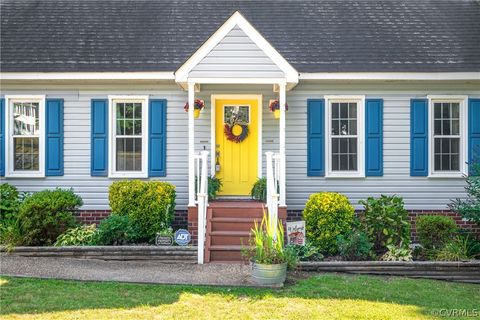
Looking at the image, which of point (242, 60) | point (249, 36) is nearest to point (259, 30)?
point (249, 36)

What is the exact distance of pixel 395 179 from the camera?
10117 mm

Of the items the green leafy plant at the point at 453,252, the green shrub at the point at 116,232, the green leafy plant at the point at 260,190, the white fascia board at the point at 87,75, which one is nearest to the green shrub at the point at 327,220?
the green leafy plant at the point at 260,190

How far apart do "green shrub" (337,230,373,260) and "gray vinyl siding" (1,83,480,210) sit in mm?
2071

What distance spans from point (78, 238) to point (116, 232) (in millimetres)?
769

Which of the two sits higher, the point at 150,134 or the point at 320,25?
the point at 320,25

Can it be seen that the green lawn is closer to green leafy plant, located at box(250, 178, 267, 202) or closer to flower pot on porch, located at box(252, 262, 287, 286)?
flower pot on porch, located at box(252, 262, 287, 286)

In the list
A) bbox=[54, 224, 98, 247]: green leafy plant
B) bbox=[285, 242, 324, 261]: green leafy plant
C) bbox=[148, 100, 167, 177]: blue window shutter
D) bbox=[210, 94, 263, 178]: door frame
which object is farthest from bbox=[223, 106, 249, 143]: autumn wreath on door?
bbox=[54, 224, 98, 247]: green leafy plant

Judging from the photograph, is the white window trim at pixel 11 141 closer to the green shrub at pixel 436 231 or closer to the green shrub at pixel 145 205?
the green shrub at pixel 145 205

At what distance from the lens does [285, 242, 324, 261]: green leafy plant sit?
8.02 m

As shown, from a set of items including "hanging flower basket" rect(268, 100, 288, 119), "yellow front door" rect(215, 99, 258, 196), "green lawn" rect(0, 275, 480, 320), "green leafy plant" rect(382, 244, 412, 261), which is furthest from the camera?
"yellow front door" rect(215, 99, 258, 196)

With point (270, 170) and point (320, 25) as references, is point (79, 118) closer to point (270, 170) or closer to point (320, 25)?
point (270, 170)

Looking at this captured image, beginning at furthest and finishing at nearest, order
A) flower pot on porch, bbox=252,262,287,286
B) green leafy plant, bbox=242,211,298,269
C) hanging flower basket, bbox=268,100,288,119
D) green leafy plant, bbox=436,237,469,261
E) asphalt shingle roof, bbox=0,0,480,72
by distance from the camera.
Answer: asphalt shingle roof, bbox=0,0,480,72 < hanging flower basket, bbox=268,100,288,119 < green leafy plant, bbox=436,237,469,261 < green leafy plant, bbox=242,211,298,269 < flower pot on porch, bbox=252,262,287,286

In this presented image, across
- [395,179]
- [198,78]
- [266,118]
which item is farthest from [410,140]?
[198,78]

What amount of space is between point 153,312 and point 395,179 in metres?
6.65
